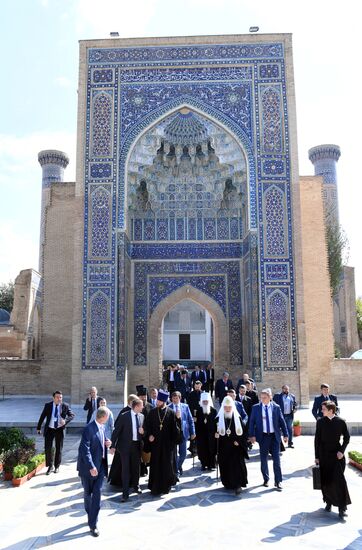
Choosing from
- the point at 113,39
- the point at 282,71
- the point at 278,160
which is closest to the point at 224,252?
the point at 278,160

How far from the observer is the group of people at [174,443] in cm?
374

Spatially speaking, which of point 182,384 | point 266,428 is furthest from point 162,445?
point 182,384

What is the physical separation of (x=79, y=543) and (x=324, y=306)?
9.13m

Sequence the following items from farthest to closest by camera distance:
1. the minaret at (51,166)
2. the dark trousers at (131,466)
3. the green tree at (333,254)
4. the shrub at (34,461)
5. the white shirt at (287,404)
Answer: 1. the minaret at (51,166)
2. the green tree at (333,254)
3. the white shirt at (287,404)
4. the shrub at (34,461)
5. the dark trousers at (131,466)

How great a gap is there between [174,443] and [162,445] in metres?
0.14

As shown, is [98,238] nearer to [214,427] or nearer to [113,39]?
[113,39]

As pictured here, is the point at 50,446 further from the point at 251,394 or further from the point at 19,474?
the point at 251,394

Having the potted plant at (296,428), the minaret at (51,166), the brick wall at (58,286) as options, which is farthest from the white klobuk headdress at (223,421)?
the minaret at (51,166)

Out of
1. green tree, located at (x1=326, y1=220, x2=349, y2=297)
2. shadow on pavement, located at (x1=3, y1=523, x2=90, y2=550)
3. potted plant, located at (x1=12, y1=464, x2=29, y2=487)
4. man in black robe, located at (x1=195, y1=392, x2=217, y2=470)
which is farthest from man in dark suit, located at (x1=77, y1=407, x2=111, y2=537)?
green tree, located at (x1=326, y1=220, x2=349, y2=297)

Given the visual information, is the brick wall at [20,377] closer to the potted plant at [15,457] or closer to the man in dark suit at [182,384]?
the man in dark suit at [182,384]

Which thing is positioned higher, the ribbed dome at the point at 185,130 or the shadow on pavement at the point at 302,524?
the ribbed dome at the point at 185,130

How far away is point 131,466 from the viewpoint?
15.0 ft

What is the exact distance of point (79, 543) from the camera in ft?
11.2

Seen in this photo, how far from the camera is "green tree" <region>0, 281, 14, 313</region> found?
2886cm
